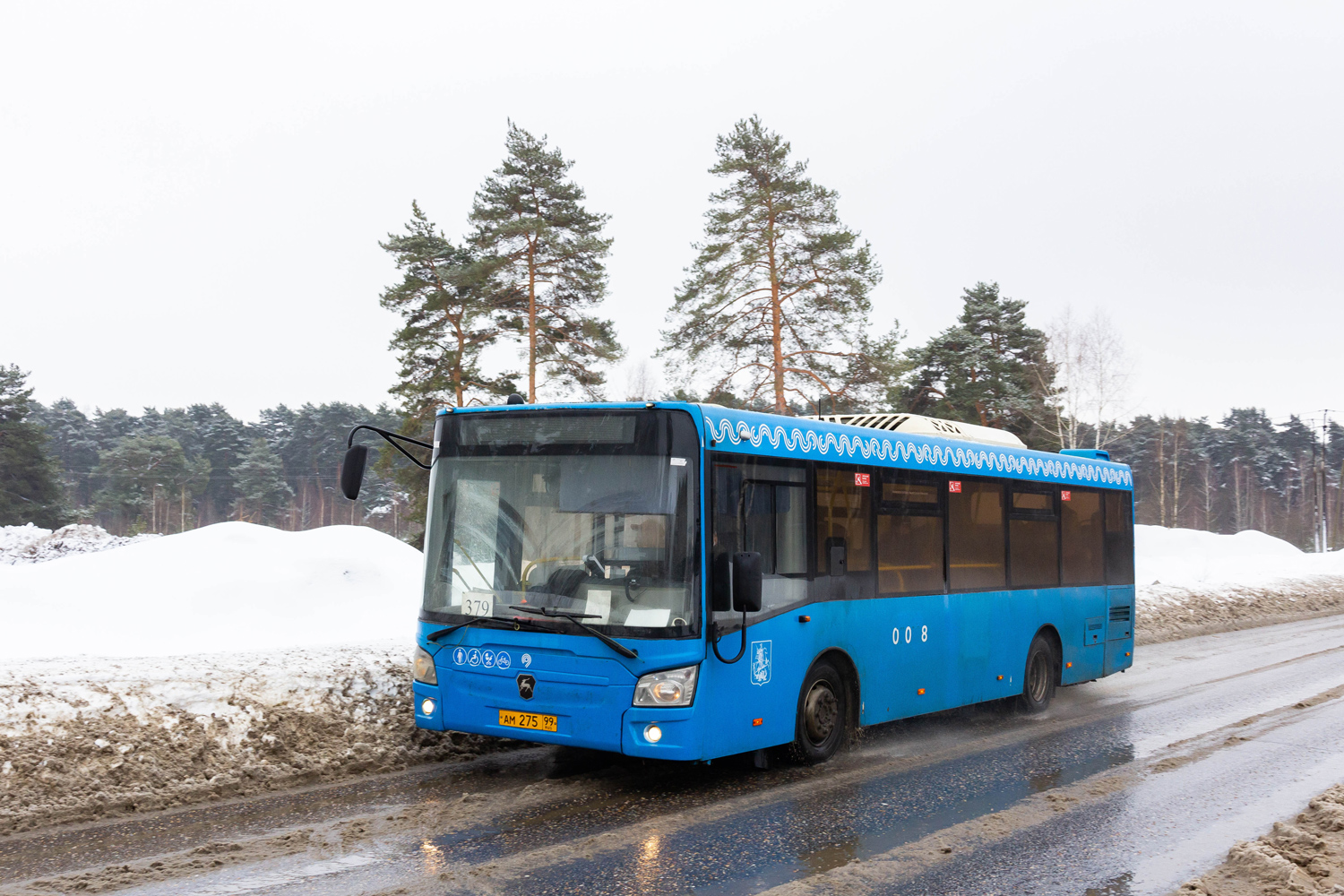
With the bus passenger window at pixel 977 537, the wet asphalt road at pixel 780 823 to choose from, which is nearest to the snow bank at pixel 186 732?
the wet asphalt road at pixel 780 823

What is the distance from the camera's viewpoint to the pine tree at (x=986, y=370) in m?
44.7

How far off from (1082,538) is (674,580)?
697cm

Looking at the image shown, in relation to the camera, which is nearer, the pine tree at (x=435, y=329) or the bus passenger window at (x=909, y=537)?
the bus passenger window at (x=909, y=537)

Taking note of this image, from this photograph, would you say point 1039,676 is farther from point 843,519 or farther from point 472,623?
point 472,623

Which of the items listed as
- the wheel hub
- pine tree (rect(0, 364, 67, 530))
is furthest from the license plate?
pine tree (rect(0, 364, 67, 530))

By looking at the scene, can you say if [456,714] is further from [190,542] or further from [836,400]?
[836,400]

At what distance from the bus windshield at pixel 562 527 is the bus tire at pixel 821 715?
1631 millimetres

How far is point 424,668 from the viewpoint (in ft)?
25.7

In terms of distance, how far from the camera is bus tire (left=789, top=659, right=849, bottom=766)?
8125 mm

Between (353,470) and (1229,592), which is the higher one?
(353,470)

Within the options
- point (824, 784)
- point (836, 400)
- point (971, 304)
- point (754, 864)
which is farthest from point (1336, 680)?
point (971, 304)

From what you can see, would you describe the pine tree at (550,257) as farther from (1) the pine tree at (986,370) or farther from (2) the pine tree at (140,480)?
(2) the pine tree at (140,480)

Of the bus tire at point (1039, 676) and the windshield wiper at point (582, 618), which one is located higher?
the windshield wiper at point (582, 618)

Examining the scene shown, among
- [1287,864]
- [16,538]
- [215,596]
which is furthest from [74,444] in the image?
[1287,864]
